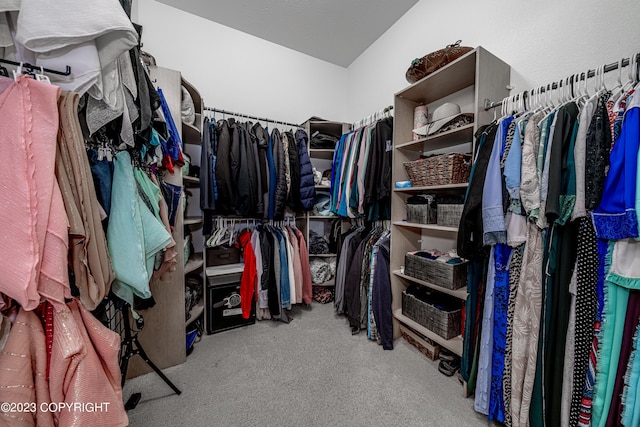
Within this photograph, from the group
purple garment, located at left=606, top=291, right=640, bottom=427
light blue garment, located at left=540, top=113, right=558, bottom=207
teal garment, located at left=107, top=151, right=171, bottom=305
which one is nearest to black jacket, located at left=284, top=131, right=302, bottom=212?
teal garment, located at left=107, top=151, right=171, bottom=305

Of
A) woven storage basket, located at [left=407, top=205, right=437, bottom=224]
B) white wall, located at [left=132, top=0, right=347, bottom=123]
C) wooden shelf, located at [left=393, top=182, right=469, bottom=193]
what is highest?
white wall, located at [left=132, top=0, right=347, bottom=123]

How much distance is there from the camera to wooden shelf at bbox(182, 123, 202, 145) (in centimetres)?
188

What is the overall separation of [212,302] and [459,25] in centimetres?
299

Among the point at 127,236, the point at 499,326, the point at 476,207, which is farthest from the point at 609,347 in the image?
the point at 127,236

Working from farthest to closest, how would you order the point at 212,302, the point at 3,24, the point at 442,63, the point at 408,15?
1. the point at 408,15
2. the point at 212,302
3. the point at 442,63
4. the point at 3,24

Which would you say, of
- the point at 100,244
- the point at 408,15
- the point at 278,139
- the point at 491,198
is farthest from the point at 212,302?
the point at 408,15

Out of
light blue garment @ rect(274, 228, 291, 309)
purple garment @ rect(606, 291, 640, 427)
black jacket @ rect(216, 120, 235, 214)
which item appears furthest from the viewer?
light blue garment @ rect(274, 228, 291, 309)

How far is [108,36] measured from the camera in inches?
31.4

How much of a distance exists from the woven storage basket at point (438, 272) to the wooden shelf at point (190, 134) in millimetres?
2030

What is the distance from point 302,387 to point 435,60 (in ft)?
7.56

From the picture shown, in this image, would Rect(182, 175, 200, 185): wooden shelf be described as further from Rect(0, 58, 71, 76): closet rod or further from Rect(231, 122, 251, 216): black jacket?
Rect(0, 58, 71, 76): closet rod

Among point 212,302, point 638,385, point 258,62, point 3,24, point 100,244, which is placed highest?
point 258,62

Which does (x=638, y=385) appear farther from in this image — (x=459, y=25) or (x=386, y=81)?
(x=386, y=81)

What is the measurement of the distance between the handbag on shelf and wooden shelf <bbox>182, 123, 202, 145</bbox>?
1.74 m
